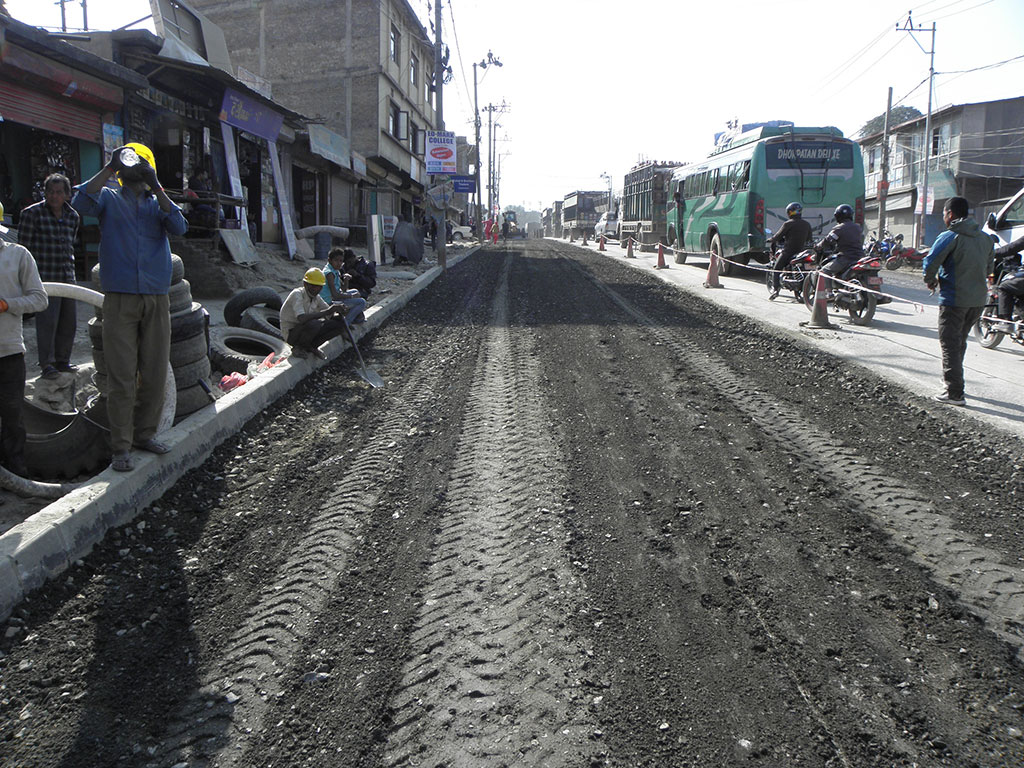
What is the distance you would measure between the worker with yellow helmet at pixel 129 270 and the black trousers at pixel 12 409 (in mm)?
492

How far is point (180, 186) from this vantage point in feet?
51.1

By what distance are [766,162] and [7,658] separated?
17116mm

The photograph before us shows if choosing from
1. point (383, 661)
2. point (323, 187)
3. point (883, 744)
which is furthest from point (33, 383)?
point (323, 187)

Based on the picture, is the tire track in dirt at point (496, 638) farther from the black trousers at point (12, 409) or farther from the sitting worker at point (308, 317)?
the sitting worker at point (308, 317)

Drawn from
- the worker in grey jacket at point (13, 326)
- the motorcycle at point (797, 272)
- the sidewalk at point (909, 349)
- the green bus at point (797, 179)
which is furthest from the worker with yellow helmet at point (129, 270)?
the green bus at point (797, 179)

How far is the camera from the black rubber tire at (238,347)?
8023 millimetres

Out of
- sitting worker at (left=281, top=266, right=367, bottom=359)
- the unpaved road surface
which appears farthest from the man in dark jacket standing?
sitting worker at (left=281, top=266, right=367, bottom=359)

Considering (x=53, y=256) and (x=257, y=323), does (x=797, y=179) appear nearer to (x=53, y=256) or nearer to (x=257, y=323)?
(x=257, y=323)

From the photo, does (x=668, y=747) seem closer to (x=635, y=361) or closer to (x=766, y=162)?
(x=635, y=361)

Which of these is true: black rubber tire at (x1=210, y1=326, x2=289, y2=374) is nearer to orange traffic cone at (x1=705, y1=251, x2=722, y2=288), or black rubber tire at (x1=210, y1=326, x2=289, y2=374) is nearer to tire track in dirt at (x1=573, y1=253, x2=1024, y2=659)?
tire track in dirt at (x1=573, y1=253, x2=1024, y2=659)

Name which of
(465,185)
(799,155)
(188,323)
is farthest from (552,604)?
(465,185)

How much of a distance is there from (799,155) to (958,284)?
11.4 metres

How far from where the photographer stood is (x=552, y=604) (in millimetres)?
3209

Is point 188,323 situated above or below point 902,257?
below
